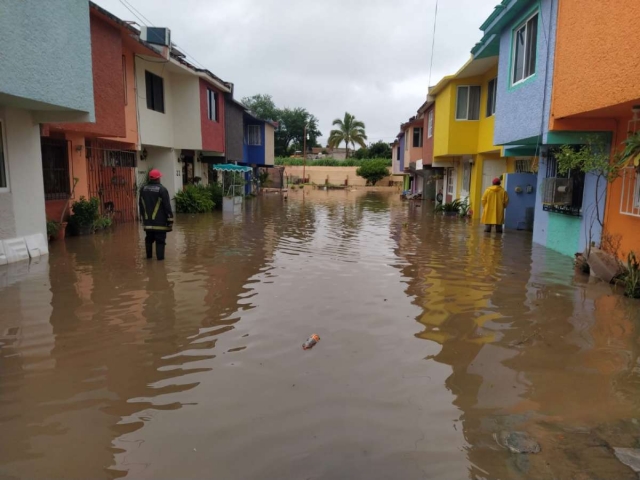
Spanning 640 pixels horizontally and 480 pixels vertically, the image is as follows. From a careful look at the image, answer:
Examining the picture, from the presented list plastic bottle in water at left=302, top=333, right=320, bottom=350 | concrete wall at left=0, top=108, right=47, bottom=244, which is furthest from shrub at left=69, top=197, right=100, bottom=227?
plastic bottle in water at left=302, top=333, right=320, bottom=350

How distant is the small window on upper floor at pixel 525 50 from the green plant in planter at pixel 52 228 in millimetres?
11768

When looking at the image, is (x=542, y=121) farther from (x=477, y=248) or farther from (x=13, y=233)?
(x=13, y=233)

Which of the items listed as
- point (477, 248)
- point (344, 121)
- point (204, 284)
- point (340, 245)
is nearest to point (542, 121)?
point (477, 248)

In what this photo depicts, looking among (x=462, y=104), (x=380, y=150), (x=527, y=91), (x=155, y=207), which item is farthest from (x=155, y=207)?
(x=380, y=150)

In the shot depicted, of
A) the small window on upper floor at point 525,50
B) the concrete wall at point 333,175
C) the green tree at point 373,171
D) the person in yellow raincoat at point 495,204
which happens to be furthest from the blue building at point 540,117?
the concrete wall at point 333,175

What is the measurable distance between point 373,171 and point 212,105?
35.9 meters

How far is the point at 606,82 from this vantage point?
7.46m

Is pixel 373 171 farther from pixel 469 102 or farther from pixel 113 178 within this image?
pixel 113 178

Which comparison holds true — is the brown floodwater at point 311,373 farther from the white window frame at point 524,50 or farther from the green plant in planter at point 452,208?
the green plant in planter at point 452,208

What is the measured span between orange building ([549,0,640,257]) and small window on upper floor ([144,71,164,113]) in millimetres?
14642

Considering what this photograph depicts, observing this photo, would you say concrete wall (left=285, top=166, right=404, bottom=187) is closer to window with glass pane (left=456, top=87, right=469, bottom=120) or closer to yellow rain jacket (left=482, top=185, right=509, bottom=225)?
window with glass pane (left=456, top=87, right=469, bottom=120)

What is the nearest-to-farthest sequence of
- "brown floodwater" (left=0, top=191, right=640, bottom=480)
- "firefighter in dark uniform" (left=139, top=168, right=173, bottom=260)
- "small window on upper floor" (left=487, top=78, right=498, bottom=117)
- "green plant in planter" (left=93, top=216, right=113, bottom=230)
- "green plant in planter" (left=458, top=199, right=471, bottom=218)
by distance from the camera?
"brown floodwater" (left=0, top=191, right=640, bottom=480) < "firefighter in dark uniform" (left=139, top=168, right=173, bottom=260) < "green plant in planter" (left=93, top=216, right=113, bottom=230) < "small window on upper floor" (left=487, top=78, right=498, bottom=117) < "green plant in planter" (left=458, top=199, right=471, bottom=218)

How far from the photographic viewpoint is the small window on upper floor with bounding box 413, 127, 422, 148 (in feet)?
108

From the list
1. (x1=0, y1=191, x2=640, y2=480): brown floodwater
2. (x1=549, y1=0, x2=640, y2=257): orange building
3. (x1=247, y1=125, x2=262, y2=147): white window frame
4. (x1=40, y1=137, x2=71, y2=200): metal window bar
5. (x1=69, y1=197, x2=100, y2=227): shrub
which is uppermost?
→ (x1=247, y1=125, x2=262, y2=147): white window frame
